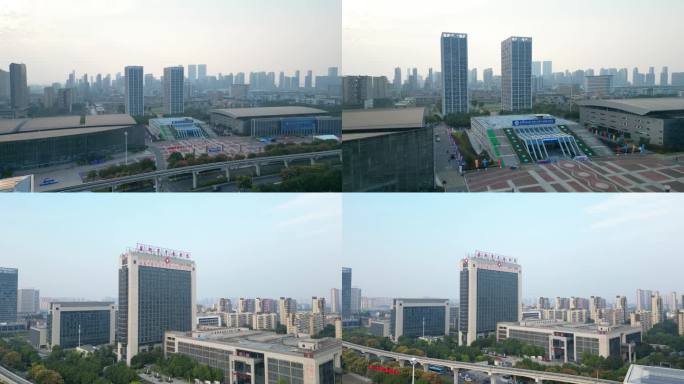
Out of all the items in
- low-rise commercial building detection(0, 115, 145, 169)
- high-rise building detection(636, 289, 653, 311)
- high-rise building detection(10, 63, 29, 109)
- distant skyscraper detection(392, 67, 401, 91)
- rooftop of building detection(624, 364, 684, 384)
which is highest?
distant skyscraper detection(392, 67, 401, 91)

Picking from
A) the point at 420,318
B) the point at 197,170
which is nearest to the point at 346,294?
the point at 420,318

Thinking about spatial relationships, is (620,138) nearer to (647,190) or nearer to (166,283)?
(647,190)

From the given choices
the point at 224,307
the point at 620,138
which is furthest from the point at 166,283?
the point at 620,138

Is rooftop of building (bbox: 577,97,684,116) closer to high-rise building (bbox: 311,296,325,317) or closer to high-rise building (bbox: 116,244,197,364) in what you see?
high-rise building (bbox: 311,296,325,317)

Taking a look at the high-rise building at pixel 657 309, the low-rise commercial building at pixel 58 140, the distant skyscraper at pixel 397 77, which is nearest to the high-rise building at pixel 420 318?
the high-rise building at pixel 657 309

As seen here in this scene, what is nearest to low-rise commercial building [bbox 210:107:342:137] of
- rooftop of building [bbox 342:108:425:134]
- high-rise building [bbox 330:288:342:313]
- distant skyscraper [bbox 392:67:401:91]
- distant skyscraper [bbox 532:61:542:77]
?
rooftop of building [bbox 342:108:425:134]

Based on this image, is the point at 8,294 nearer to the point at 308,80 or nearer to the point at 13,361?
the point at 13,361
